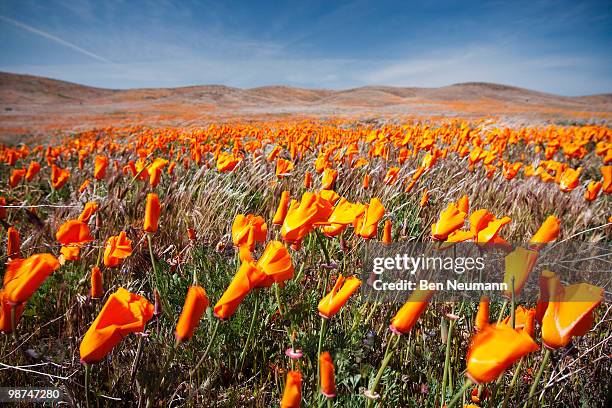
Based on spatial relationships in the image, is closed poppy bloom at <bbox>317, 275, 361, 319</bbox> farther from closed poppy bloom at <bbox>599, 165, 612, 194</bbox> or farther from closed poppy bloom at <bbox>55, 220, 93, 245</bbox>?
closed poppy bloom at <bbox>599, 165, 612, 194</bbox>

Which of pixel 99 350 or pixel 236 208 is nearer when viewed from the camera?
pixel 99 350

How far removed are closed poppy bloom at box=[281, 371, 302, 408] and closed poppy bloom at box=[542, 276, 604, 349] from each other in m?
0.55

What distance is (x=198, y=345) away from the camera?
4.59 feet

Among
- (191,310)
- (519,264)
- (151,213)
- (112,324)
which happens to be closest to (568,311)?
(519,264)

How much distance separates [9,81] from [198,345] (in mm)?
101783

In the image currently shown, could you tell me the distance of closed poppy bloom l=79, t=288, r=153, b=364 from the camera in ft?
2.64

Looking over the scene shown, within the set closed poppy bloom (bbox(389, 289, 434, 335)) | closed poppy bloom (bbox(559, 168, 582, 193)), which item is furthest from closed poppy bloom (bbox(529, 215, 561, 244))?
closed poppy bloom (bbox(559, 168, 582, 193))

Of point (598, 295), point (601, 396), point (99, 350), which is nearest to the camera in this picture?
point (598, 295)

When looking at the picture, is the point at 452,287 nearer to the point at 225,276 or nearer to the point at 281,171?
the point at 225,276

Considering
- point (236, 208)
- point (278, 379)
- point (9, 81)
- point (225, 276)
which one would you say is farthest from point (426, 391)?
point (9, 81)

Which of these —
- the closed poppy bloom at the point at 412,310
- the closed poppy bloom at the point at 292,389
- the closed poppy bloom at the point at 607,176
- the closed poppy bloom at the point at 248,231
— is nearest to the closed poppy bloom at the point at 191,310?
the closed poppy bloom at the point at 292,389

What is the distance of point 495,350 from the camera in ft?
2.10

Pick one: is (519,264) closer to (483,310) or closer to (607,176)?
(483,310)

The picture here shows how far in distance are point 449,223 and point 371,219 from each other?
0.27 m
